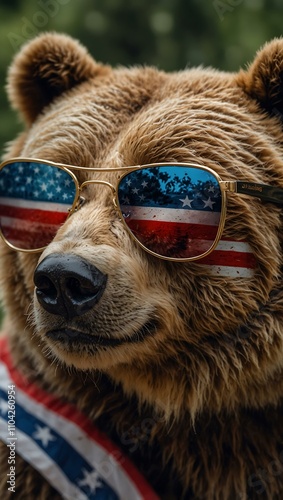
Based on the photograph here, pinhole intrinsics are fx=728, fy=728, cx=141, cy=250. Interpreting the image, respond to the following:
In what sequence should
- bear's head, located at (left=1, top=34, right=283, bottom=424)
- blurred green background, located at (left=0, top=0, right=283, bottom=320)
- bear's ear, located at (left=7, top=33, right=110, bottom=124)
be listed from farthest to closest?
1. blurred green background, located at (left=0, top=0, right=283, bottom=320)
2. bear's ear, located at (left=7, top=33, right=110, bottom=124)
3. bear's head, located at (left=1, top=34, right=283, bottom=424)

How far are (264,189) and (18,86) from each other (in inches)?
35.5

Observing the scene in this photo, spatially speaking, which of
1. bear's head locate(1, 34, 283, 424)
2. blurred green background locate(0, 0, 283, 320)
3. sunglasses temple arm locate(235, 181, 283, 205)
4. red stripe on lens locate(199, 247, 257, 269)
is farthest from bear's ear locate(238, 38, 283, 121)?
blurred green background locate(0, 0, 283, 320)

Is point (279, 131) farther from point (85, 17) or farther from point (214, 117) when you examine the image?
point (85, 17)

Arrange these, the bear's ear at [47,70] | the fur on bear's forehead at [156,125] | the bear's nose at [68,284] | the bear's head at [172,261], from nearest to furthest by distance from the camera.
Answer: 1. the bear's nose at [68,284]
2. the bear's head at [172,261]
3. the fur on bear's forehead at [156,125]
4. the bear's ear at [47,70]

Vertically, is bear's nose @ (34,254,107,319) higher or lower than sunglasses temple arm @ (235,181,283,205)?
lower

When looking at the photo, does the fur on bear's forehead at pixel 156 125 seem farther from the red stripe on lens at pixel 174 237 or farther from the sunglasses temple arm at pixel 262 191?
the red stripe on lens at pixel 174 237

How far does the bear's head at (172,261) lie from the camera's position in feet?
5.74

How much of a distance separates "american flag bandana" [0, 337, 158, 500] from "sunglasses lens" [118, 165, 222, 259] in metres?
0.55

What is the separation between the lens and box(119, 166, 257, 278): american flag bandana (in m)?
1.78

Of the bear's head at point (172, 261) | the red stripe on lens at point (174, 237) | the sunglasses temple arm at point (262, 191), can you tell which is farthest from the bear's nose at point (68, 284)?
the sunglasses temple arm at point (262, 191)

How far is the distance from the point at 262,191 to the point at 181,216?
0.21 m

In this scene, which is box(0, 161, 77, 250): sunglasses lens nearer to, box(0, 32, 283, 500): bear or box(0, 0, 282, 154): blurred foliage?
box(0, 32, 283, 500): bear

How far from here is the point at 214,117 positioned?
1.91m

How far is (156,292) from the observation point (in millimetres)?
1816
